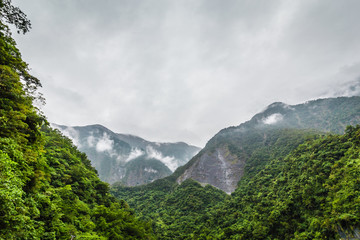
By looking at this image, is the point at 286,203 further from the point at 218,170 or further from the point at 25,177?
the point at 218,170

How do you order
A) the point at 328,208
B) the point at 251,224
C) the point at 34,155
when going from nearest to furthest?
1. the point at 34,155
2. the point at 328,208
3. the point at 251,224

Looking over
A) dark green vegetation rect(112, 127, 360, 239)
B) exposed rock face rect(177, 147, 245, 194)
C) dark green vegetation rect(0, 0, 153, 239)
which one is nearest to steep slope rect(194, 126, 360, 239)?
dark green vegetation rect(112, 127, 360, 239)

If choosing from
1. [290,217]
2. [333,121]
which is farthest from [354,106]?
[290,217]

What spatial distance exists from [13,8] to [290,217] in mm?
42931

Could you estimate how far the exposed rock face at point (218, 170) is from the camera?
326ft

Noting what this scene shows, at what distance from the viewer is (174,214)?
5894 cm

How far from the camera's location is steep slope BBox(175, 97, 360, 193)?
105m

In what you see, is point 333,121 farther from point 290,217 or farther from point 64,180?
point 64,180

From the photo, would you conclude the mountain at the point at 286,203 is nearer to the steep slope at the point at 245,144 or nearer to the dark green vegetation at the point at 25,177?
the steep slope at the point at 245,144

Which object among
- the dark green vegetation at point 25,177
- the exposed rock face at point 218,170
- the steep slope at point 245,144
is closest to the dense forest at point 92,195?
the dark green vegetation at point 25,177

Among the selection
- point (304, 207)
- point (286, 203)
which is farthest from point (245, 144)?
point (304, 207)

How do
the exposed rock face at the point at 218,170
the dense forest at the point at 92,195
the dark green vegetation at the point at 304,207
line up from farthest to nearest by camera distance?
the exposed rock face at the point at 218,170 < the dark green vegetation at the point at 304,207 < the dense forest at the point at 92,195

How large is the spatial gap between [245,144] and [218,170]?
35567 millimetres

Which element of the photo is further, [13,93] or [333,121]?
[333,121]
